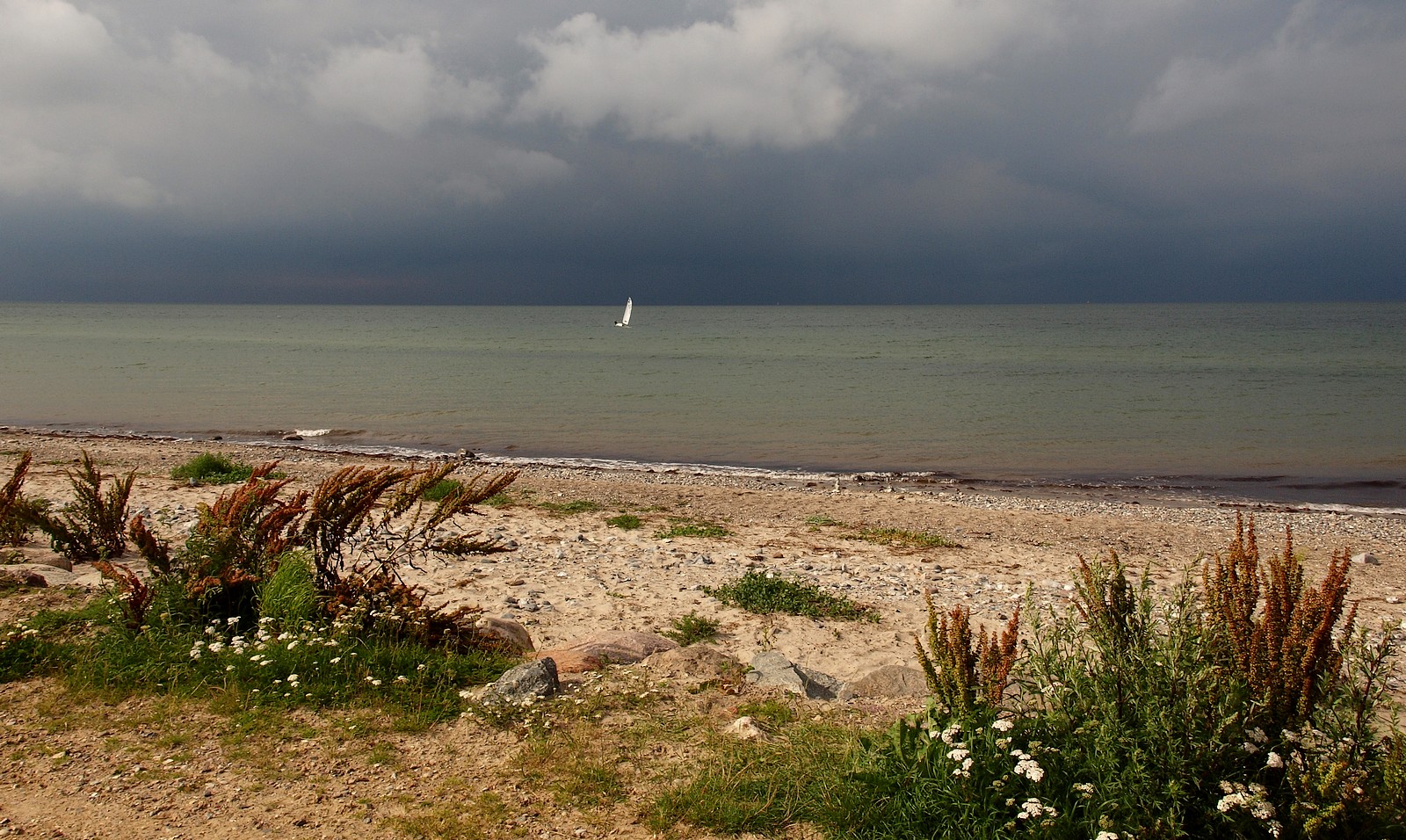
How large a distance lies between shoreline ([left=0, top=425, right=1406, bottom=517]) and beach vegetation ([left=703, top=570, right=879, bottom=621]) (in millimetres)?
9952

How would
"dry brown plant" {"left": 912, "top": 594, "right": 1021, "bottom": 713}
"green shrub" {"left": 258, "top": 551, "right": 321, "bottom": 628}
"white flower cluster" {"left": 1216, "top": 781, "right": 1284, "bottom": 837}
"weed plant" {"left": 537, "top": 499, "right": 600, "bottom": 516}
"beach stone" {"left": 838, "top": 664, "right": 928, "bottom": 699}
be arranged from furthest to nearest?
"weed plant" {"left": 537, "top": 499, "right": 600, "bottom": 516}
"beach stone" {"left": 838, "top": 664, "right": 928, "bottom": 699}
"green shrub" {"left": 258, "top": 551, "right": 321, "bottom": 628}
"dry brown plant" {"left": 912, "top": 594, "right": 1021, "bottom": 713}
"white flower cluster" {"left": 1216, "top": 781, "right": 1284, "bottom": 837}

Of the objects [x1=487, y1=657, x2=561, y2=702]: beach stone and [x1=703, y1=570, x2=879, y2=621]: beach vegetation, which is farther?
[x1=703, y1=570, x2=879, y2=621]: beach vegetation

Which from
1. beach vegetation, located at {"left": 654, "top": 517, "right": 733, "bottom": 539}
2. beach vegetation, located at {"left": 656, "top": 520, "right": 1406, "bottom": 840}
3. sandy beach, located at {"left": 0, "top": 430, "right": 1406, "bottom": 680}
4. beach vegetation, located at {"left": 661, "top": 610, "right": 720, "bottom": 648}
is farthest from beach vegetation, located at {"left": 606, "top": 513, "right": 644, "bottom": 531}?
beach vegetation, located at {"left": 656, "top": 520, "right": 1406, "bottom": 840}

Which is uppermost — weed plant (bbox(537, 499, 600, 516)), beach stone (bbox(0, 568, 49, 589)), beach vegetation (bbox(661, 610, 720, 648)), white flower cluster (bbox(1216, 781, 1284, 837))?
white flower cluster (bbox(1216, 781, 1284, 837))

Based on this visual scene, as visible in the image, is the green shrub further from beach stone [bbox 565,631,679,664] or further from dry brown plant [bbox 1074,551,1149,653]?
dry brown plant [bbox 1074,551,1149,653]

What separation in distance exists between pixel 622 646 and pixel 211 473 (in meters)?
12.3

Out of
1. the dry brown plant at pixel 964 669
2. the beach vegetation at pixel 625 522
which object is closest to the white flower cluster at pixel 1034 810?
the dry brown plant at pixel 964 669

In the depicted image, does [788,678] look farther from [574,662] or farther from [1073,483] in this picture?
[1073,483]

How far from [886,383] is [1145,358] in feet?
89.9

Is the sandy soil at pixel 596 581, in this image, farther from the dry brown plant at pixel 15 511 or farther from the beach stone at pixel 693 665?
the dry brown plant at pixel 15 511

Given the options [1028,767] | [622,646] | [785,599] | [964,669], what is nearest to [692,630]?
[785,599]

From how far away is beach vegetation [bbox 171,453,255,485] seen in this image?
15.1 m

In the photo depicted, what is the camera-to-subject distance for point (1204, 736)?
3416mm

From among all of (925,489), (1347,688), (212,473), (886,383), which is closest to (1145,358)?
(886,383)
